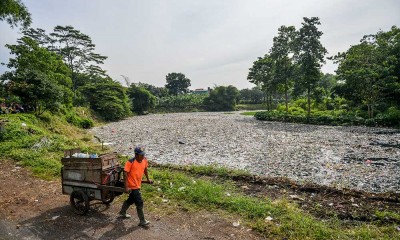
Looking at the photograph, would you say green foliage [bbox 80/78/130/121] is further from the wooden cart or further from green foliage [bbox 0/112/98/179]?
the wooden cart

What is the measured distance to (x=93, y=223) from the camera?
6.72m

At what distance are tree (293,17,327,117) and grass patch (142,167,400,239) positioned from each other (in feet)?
94.9

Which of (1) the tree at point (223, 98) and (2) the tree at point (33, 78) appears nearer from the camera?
(2) the tree at point (33, 78)

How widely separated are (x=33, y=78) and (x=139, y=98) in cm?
4659

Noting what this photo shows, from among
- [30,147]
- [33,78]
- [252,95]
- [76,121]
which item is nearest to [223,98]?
[252,95]

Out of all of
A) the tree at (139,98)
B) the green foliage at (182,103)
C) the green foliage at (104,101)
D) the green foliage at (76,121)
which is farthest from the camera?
the green foliage at (182,103)

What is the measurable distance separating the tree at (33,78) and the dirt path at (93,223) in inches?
610

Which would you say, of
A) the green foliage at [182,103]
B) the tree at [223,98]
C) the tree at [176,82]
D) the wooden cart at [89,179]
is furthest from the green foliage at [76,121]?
the tree at [176,82]

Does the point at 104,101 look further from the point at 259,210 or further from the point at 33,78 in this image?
the point at 259,210

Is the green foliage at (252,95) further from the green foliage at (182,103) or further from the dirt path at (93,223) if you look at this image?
the dirt path at (93,223)

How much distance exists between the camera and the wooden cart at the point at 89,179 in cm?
690

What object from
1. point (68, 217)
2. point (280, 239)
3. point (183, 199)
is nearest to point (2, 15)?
point (68, 217)

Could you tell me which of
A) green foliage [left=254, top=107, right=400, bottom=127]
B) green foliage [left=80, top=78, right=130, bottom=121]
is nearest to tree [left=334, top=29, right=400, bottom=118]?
green foliage [left=254, top=107, right=400, bottom=127]

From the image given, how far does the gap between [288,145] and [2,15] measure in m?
19.9
